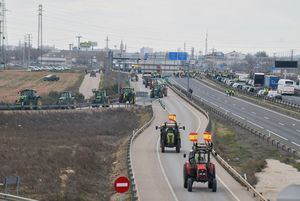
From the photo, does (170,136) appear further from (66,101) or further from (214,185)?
(66,101)

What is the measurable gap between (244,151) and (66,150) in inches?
529

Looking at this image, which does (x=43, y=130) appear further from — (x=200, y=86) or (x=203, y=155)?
(x=200, y=86)

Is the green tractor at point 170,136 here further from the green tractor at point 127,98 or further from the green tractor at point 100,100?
the green tractor at point 127,98

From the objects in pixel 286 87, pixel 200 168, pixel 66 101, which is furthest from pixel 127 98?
pixel 200 168

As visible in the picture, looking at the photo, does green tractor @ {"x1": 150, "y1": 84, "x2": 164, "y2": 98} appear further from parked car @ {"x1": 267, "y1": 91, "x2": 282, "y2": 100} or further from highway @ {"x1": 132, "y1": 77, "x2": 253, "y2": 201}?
highway @ {"x1": 132, "y1": 77, "x2": 253, "y2": 201}

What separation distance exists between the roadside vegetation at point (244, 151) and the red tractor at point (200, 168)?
6150mm

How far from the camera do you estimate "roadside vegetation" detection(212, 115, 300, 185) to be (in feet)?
140

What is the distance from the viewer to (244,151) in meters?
51.6

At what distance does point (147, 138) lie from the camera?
53.2m

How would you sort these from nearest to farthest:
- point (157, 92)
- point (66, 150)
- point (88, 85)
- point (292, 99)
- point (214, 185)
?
point (214, 185), point (66, 150), point (157, 92), point (292, 99), point (88, 85)

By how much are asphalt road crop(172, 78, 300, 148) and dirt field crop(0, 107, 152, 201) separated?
12340 millimetres

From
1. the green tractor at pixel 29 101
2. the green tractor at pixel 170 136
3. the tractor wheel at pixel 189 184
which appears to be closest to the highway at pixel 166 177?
the tractor wheel at pixel 189 184

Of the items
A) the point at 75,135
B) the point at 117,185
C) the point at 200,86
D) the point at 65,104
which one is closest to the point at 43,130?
the point at 75,135

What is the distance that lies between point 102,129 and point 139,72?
375ft
